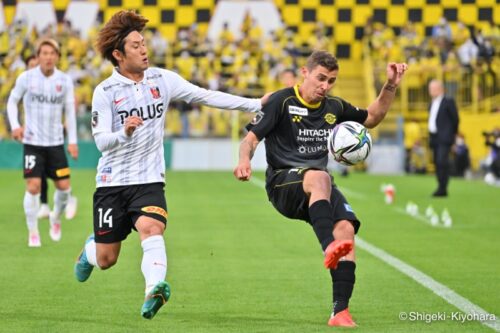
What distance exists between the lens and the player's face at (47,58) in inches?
474

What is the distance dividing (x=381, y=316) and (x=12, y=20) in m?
29.4

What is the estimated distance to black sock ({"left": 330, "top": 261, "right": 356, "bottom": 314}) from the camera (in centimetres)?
727

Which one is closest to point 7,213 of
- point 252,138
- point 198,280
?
point 198,280

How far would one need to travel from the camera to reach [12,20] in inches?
1398

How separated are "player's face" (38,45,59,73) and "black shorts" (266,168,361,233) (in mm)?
4701

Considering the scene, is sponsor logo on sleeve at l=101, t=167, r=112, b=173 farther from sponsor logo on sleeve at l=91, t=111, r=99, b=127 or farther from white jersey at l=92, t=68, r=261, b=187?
sponsor logo on sleeve at l=91, t=111, r=99, b=127

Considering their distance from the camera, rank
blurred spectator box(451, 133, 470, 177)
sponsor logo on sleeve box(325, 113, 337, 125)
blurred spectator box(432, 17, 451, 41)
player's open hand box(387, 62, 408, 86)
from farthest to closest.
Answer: blurred spectator box(432, 17, 451, 41) → blurred spectator box(451, 133, 470, 177) → sponsor logo on sleeve box(325, 113, 337, 125) → player's open hand box(387, 62, 408, 86)

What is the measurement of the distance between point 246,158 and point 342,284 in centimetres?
103

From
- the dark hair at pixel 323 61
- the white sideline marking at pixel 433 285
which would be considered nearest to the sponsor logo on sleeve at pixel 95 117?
the dark hair at pixel 323 61

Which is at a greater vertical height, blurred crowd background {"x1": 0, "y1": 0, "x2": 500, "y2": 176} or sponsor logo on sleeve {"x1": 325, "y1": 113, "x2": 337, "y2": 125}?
sponsor logo on sleeve {"x1": 325, "y1": 113, "x2": 337, "y2": 125}

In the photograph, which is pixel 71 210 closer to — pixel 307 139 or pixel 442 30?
pixel 307 139

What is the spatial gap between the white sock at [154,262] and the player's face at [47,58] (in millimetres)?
5255

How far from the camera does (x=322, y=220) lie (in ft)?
24.0

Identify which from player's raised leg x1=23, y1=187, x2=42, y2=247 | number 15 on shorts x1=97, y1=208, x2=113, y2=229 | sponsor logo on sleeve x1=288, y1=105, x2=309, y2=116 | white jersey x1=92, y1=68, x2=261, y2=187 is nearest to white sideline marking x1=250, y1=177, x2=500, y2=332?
sponsor logo on sleeve x1=288, y1=105, x2=309, y2=116
